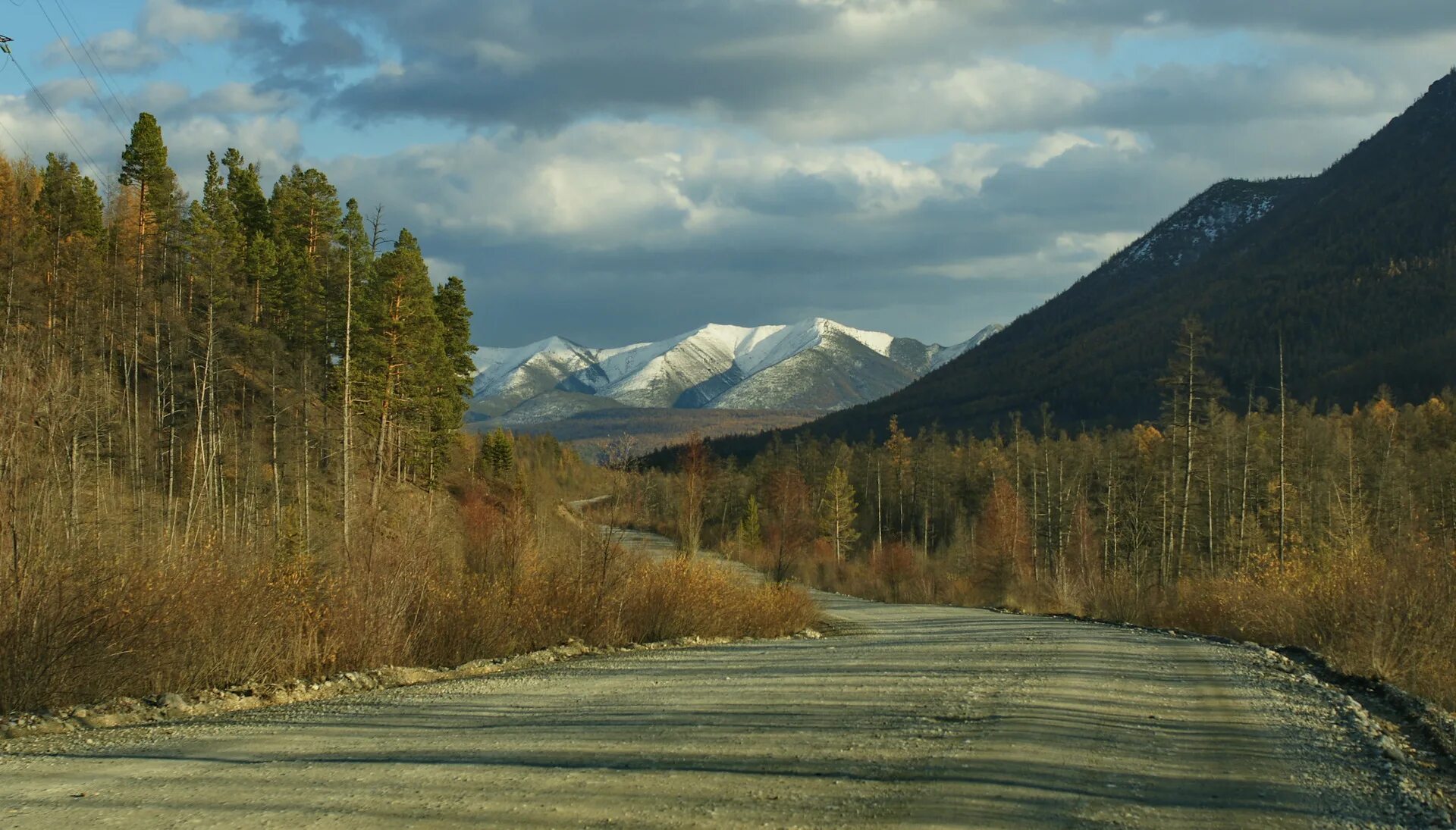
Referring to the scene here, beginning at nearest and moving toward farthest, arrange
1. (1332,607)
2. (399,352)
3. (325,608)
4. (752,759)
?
(752,759) → (325,608) → (1332,607) → (399,352)

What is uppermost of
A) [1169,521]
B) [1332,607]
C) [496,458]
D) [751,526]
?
[496,458]

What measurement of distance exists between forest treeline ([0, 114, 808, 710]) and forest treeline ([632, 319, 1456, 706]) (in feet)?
15.5

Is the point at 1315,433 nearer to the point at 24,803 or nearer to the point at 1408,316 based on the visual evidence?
the point at 24,803

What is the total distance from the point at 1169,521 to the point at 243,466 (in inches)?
1922

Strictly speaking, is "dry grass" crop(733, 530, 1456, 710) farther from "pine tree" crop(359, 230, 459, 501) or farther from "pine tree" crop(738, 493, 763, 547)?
"pine tree" crop(738, 493, 763, 547)

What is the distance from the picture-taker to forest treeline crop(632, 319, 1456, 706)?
671 inches

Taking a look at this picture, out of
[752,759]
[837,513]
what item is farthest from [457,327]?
[752,759]

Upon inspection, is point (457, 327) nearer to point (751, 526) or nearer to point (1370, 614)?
point (751, 526)

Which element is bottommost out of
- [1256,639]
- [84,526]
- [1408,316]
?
[1256,639]

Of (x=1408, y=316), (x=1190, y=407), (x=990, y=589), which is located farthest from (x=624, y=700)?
(x=1408, y=316)

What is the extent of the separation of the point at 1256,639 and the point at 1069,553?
5355 cm

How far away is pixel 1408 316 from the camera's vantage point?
187625 millimetres

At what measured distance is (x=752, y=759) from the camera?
27.2ft

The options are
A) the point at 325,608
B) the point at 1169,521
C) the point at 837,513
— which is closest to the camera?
the point at 325,608
